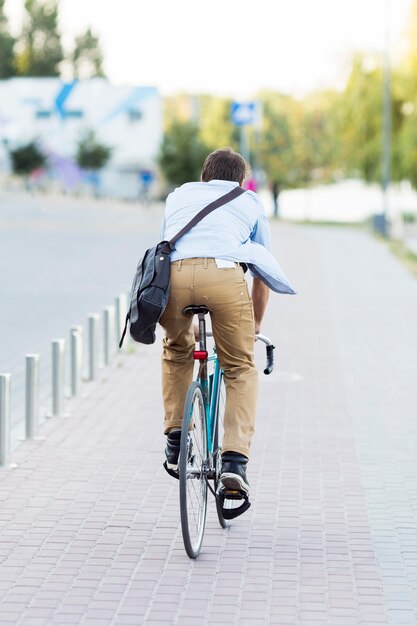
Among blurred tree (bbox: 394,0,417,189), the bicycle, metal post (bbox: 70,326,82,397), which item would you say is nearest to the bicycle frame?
the bicycle

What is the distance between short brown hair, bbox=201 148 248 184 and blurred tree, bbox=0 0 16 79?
352 ft

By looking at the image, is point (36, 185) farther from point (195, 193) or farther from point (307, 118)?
point (195, 193)

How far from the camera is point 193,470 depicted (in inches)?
223

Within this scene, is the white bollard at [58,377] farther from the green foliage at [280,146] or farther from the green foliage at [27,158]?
the green foliage at [27,158]

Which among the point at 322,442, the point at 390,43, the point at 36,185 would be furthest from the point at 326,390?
the point at 36,185

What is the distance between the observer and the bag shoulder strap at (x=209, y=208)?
5.75 meters

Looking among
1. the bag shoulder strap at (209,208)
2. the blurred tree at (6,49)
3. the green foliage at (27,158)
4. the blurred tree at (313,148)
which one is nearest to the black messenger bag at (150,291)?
the bag shoulder strap at (209,208)

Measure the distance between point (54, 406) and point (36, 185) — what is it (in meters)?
72.7

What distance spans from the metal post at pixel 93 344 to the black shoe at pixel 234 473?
5.15 metres

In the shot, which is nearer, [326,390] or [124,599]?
[124,599]

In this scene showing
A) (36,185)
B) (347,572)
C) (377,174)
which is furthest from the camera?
(36,185)

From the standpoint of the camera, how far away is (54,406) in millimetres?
9305

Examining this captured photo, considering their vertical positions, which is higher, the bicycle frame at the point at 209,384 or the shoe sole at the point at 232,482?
the bicycle frame at the point at 209,384

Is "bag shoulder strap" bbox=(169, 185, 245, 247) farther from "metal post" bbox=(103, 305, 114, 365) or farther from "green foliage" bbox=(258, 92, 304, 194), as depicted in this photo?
"green foliage" bbox=(258, 92, 304, 194)
